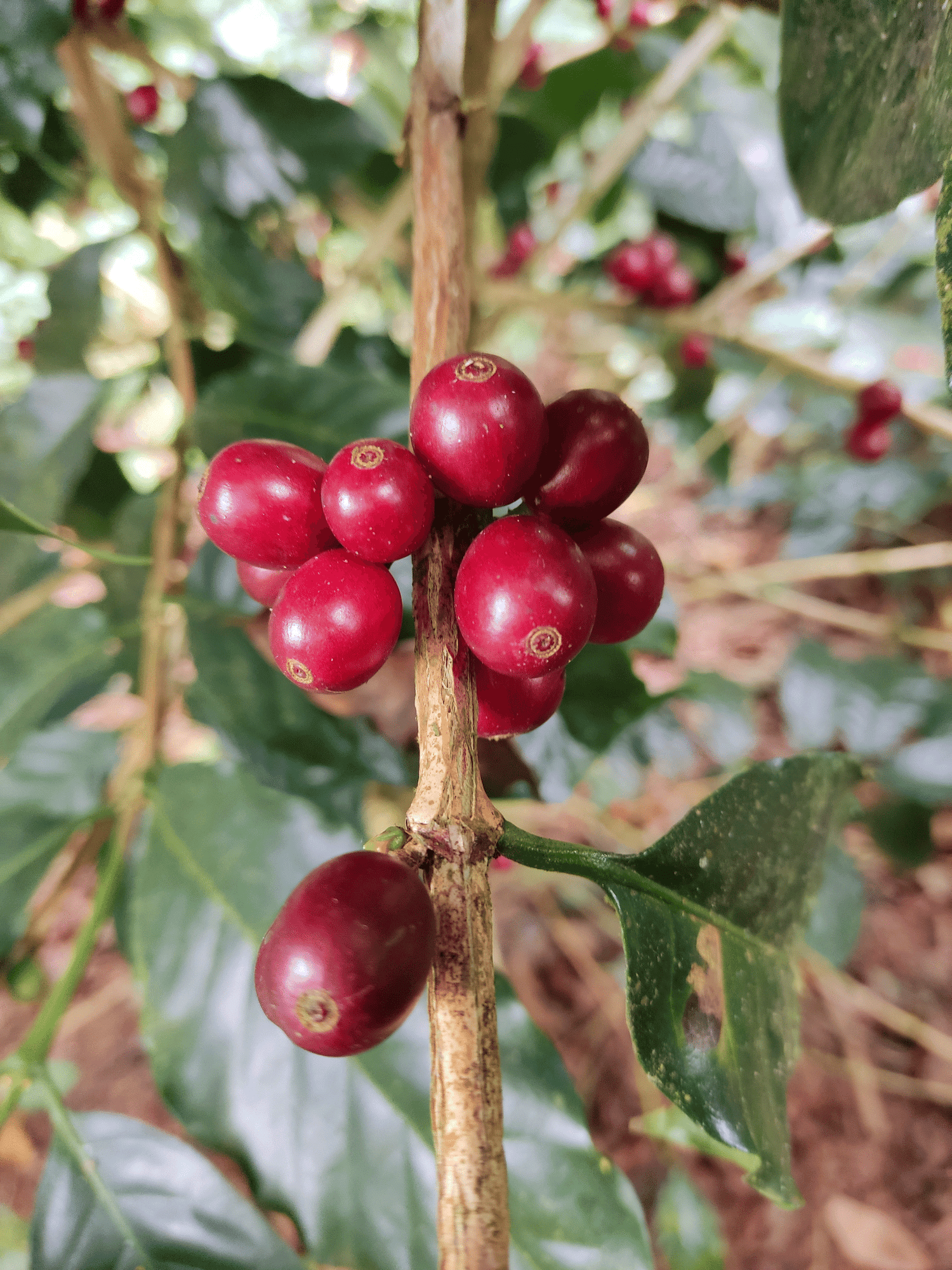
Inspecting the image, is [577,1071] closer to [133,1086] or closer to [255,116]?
[133,1086]

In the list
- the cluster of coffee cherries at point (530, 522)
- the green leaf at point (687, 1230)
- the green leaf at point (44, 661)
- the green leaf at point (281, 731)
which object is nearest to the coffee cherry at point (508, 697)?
the cluster of coffee cherries at point (530, 522)

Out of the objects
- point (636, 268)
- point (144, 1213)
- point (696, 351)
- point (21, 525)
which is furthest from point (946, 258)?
point (696, 351)

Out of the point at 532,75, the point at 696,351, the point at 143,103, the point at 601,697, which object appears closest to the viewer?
the point at 601,697

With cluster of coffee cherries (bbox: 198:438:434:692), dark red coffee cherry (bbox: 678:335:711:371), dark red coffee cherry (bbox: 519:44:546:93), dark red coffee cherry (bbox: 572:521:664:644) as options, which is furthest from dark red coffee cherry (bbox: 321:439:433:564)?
dark red coffee cherry (bbox: 678:335:711:371)

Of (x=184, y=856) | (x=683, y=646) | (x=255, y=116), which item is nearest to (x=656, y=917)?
(x=184, y=856)

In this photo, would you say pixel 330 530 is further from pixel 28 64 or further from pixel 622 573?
pixel 28 64

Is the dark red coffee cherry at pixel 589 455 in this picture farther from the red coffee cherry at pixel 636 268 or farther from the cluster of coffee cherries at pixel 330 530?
the red coffee cherry at pixel 636 268

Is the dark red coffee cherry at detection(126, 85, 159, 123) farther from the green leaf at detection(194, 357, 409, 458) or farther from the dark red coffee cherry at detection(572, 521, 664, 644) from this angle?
the dark red coffee cherry at detection(572, 521, 664, 644)
